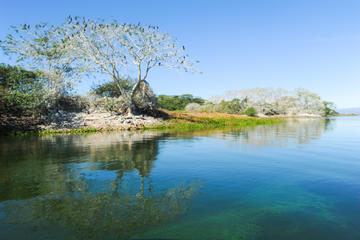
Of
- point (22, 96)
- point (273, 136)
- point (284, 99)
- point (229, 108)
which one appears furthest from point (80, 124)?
point (284, 99)

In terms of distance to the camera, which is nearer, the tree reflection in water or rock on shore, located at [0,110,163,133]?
the tree reflection in water

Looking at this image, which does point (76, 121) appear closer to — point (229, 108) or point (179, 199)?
point (179, 199)

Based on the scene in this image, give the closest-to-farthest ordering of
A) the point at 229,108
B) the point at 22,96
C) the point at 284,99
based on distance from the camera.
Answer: the point at 22,96 → the point at 229,108 → the point at 284,99

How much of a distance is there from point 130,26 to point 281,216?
25010mm

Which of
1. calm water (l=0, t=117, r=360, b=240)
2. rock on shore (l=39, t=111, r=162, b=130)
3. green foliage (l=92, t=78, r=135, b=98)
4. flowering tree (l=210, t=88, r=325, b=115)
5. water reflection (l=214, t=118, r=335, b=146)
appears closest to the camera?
calm water (l=0, t=117, r=360, b=240)

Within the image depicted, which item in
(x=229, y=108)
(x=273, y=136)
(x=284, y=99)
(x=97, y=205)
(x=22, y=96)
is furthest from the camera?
(x=284, y=99)

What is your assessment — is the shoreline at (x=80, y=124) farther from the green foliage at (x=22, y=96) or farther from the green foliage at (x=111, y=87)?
the green foliage at (x=111, y=87)

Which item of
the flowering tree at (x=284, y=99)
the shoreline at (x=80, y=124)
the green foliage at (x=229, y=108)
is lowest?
the shoreline at (x=80, y=124)

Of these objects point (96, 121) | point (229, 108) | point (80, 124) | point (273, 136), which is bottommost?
point (273, 136)

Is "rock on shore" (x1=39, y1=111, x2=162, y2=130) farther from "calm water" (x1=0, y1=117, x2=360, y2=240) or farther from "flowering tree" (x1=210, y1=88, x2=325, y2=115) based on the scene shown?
"flowering tree" (x1=210, y1=88, x2=325, y2=115)

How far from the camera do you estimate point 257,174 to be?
6.43 metres

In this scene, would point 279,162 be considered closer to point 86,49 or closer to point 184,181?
point 184,181

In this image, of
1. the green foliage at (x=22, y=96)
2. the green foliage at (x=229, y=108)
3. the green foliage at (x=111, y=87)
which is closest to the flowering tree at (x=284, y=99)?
the green foliage at (x=229, y=108)

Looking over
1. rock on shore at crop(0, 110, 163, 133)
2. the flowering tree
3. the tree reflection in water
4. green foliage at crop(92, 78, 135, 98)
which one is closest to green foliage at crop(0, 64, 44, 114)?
rock on shore at crop(0, 110, 163, 133)
